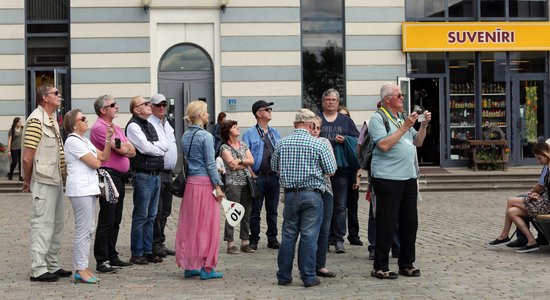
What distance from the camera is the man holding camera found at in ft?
30.7

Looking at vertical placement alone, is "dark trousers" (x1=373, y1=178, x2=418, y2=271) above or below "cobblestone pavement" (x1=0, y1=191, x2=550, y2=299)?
above

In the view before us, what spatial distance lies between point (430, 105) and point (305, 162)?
15.9 meters

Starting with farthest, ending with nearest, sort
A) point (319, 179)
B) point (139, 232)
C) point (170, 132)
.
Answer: point (170, 132) < point (139, 232) < point (319, 179)

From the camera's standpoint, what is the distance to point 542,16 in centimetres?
2448

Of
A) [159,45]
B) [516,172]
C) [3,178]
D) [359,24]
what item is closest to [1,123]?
[3,178]

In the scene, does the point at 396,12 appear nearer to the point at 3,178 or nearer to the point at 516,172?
the point at 516,172

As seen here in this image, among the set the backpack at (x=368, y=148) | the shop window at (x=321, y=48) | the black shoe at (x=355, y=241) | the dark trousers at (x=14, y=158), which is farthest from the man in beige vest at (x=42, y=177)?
the shop window at (x=321, y=48)

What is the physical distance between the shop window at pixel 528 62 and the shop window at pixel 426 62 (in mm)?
1977

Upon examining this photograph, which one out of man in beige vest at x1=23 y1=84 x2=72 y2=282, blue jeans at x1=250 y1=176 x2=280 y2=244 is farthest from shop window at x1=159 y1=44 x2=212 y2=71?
man in beige vest at x1=23 y1=84 x2=72 y2=282

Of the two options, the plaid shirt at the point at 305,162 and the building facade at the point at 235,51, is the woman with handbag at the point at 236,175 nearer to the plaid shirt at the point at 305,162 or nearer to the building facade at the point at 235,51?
the plaid shirt at the point at 305,162

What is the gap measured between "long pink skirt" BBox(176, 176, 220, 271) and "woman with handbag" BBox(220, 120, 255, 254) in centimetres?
191

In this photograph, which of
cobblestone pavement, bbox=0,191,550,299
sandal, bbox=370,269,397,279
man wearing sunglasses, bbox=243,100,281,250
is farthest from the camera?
man wearing sunglasses, bbox=243,100,281,250

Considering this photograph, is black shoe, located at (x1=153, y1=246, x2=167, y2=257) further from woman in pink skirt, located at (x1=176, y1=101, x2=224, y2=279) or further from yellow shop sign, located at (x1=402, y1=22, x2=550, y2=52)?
yellow shop sign, located at (x1=402, y1=22, x2=550, y2=52)

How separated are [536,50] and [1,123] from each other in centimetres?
1410
